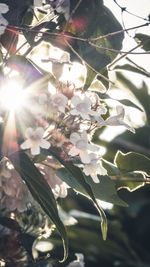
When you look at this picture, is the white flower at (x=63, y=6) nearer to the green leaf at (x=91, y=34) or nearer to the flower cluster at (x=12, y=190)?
the green leaf at (x=91, y=34)

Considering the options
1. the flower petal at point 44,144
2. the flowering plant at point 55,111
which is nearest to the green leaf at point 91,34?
the flowering plant at point 55,111

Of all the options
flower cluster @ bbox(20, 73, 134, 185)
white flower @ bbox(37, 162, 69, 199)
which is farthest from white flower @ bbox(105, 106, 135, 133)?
white flower @ bbox(37, 162, 69, 199)

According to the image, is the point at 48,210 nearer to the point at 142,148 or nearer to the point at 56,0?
the point at 56,0

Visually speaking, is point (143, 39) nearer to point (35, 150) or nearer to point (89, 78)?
point (89, 78)

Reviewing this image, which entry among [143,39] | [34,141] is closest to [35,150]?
[34,141]

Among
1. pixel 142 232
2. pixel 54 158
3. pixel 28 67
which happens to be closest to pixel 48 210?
pixel 54 158

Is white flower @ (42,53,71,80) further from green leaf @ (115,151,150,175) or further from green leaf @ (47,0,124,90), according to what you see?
green leaf @ (115,151,150,175)
